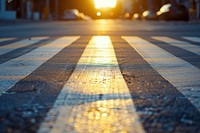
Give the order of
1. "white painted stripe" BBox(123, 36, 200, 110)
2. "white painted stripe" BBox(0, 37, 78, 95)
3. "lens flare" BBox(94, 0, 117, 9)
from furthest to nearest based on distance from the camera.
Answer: "lens flare" BBox(94, 0, 117, 9) → "white painted stripe" BBox(0, 37, 78, 95) → "white painted stripe" BBox(123, 36, 200, 110)

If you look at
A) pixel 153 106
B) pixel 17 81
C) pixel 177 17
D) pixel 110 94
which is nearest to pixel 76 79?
pixel 17 81

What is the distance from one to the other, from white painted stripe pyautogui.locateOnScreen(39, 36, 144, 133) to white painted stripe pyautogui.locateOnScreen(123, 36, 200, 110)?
0.46m

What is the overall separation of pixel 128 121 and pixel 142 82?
4.88 ft

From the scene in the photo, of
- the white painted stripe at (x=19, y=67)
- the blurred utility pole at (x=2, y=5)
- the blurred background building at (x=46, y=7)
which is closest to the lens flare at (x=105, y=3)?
the blurred background building at (x=46, y=7)

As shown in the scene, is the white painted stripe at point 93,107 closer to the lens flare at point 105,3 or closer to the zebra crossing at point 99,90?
the zebra crossing at point 99,90

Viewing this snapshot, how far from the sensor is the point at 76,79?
4.70 m

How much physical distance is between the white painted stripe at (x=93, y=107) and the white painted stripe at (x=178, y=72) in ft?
1.50

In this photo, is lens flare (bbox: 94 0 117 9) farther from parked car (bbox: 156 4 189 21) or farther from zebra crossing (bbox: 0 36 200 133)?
zebra crossing (bbox: 0 36 200 133)

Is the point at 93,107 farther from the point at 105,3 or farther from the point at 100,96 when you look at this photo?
the point at 105,3

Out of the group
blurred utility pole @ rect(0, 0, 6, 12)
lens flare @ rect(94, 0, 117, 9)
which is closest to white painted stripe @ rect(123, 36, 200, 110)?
blurred utility pole @ rect(0, 0, 6, 12)

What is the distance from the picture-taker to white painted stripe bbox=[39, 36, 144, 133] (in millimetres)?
2906

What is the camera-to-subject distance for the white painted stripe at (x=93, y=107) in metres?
2.91

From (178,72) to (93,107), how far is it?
1943mm

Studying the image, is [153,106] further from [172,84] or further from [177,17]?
[177,17]
